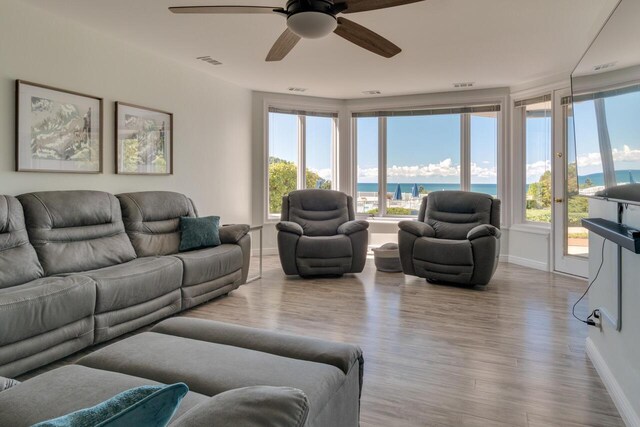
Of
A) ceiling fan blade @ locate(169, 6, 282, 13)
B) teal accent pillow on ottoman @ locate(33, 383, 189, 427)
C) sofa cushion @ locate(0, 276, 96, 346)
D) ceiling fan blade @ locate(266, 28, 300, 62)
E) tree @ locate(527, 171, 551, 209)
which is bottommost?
sofa cushion @ locate(0, 276, 96, 346)

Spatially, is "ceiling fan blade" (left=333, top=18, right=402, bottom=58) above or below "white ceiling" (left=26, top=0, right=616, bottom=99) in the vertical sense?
below

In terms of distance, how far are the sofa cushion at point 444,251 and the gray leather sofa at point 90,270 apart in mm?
1905

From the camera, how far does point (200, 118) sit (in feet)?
16.7

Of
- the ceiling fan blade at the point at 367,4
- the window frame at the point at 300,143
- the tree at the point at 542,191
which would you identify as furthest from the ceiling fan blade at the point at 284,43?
the tree at the point at 542,191

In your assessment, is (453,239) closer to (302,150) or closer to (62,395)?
(302,150)

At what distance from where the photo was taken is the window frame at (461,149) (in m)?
5.82

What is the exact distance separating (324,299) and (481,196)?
7.40 ft

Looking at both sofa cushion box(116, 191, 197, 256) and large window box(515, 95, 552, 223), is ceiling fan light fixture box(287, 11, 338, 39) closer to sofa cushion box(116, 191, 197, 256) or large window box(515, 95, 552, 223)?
sofa cushion box(116, 191, 197, 256)

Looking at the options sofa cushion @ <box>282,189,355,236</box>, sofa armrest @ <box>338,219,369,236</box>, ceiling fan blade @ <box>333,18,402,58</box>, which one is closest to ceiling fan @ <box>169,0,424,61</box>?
ceiling fan blade @ <box>333,18,402,58</box>

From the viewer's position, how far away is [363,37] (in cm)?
290

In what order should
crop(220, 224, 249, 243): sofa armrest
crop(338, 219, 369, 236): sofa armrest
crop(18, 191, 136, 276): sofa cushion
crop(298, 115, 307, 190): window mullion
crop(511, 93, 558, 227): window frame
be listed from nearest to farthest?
crop(18, 191, 136, 276): sofa cushion, crop(220, 224, 249, 243): sofa armrest, crop(338, 219, 369, 236): sofa armrest, crop(511, 93, 558, 227): window frame, crop(298, 115, 307, 190): window mullion

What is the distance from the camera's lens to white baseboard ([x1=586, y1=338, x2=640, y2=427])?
179 cm

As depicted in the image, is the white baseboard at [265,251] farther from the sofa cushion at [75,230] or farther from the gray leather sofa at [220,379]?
the gray leather sofa at [220,379]

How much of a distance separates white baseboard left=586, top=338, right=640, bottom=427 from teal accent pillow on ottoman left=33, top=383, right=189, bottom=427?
6.59 ft
